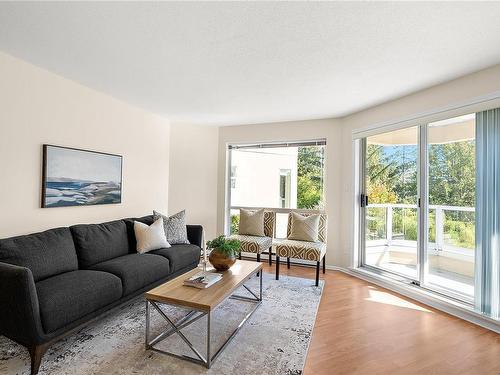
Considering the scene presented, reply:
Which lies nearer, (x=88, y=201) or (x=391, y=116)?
(x=88, y=201)

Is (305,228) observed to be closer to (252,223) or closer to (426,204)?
(252,223)

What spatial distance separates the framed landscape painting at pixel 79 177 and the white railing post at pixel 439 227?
416 centimetres

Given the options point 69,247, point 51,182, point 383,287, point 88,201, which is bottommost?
point 383,287

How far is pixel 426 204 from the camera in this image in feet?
10.7

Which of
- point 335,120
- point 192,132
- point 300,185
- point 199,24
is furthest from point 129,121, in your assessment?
point 335,120

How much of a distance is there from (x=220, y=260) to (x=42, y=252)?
5.11ft

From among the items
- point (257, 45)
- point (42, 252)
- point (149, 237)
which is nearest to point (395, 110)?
point (257, 45)

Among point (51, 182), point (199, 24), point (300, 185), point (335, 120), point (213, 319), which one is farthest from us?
point (300, 185)

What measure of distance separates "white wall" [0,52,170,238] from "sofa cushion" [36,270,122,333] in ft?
2.95

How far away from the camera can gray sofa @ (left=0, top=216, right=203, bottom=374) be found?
180cm

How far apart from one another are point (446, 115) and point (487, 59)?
0.65m

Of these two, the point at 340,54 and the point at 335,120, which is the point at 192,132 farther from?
the point at 340,54

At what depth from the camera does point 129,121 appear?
3984 millimetres

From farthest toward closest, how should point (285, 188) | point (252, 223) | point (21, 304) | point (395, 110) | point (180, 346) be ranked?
point (285, 188)
point (252, 223)
point (395, 110)
point (180, 346)
point (21, 304)
